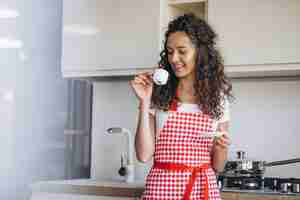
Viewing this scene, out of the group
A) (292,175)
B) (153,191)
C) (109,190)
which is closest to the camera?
(153,191)

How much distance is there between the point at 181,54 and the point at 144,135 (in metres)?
0.25

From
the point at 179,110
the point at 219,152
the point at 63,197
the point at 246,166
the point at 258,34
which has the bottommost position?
the point at 63,197

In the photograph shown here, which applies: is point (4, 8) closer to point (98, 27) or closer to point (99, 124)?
point (98, 27)

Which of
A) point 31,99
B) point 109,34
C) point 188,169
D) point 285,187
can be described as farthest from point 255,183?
point 31,99

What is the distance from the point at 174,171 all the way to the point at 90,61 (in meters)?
1.04

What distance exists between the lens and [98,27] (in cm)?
261

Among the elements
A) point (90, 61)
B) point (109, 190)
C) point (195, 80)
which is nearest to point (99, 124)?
point (90, 61)

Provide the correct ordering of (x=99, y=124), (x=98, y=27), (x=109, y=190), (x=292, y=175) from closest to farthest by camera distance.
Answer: (x=109, y=190)
(x=292, y=175)
(x=98, y=27)
(x=99, y=124)

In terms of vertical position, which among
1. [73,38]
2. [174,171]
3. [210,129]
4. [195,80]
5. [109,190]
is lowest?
[109,190]

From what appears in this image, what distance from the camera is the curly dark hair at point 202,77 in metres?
1.73

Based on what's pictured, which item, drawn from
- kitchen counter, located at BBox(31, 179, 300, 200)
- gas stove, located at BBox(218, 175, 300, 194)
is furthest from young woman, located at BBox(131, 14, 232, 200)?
gas stove, located at BBox(218, 175, 300, 194)

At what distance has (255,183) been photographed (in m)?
2.29

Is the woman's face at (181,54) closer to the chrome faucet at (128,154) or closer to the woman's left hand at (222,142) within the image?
the woman's left hand at (222,142)

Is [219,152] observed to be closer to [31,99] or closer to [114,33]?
[114,33]
